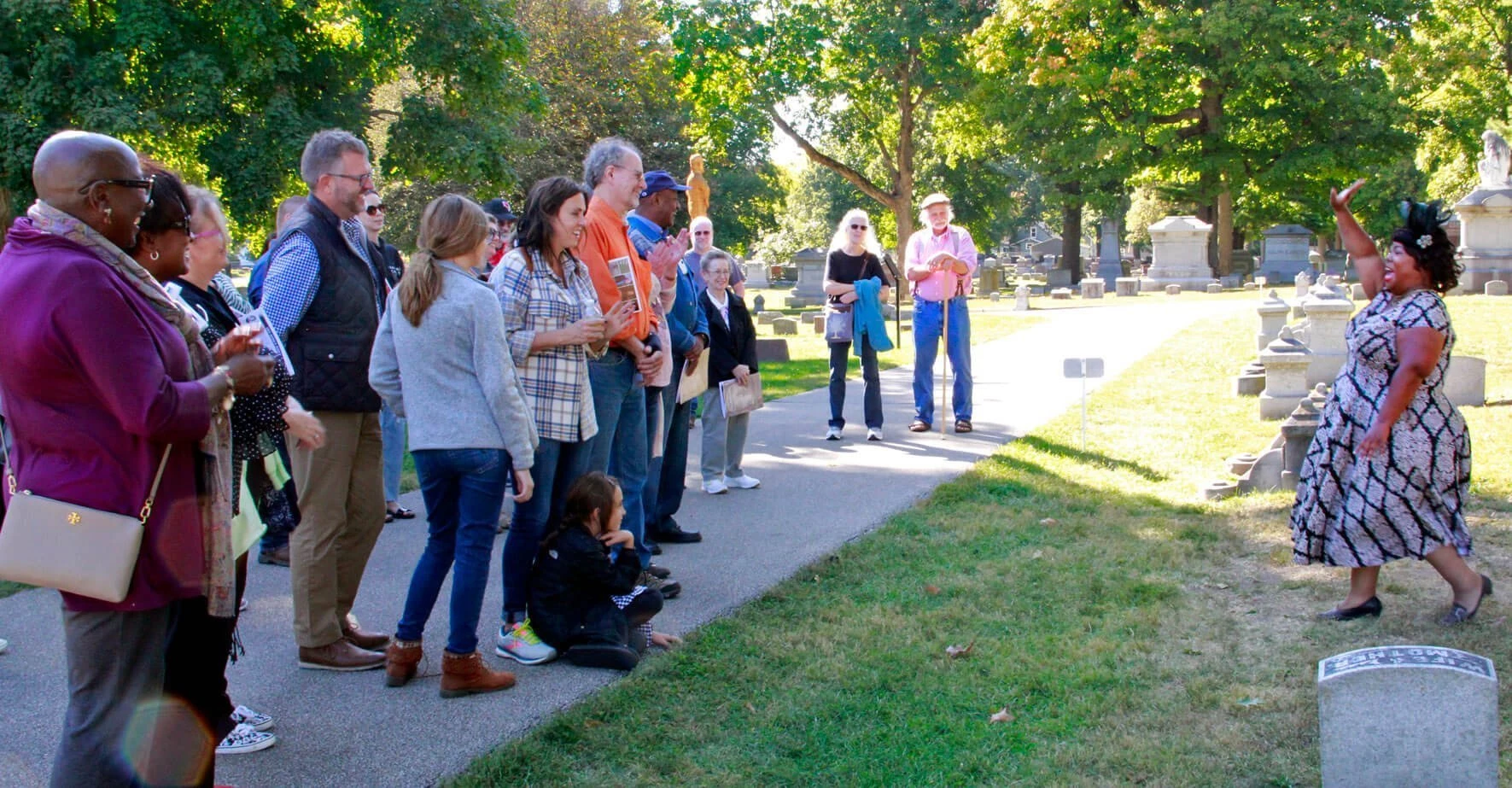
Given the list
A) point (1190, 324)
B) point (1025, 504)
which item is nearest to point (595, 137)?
point (1190, 324)

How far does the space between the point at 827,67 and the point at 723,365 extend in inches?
1202

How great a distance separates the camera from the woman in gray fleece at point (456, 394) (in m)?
4.14

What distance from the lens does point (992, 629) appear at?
5.29 meters

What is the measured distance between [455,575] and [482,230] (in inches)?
48.4

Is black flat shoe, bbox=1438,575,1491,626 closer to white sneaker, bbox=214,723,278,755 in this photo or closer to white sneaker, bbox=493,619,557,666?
white sneaker, bbox=493,619,557,666

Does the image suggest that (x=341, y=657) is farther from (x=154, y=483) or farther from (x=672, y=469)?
(x=672, y=469)

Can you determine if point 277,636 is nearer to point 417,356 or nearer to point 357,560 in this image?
point 357,560

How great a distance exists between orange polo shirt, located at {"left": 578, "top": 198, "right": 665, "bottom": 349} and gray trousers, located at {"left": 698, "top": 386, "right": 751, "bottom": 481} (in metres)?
2.65

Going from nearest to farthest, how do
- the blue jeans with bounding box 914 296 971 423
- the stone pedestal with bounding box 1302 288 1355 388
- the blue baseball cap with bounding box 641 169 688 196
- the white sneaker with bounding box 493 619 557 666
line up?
1. the white sneaker with bounding box 493 619 557 666
2. the blue baseball cap with bounding box 641 169 688 196
3. the blue jeans with bounding box 914 296 971 423
4. the stone pedestal with bounding box 1302 288 1355 388

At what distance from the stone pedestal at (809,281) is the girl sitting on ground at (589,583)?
3192 centimetres

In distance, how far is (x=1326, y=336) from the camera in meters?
12.0

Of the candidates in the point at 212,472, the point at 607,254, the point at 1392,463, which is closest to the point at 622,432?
the point at 607,254

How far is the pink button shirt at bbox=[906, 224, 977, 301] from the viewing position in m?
10.1

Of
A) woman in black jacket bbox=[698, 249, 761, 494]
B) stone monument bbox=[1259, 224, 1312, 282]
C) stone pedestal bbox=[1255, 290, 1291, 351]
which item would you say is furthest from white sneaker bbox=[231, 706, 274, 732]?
stone monument bbox=[1259, 224, 1312, 282]
